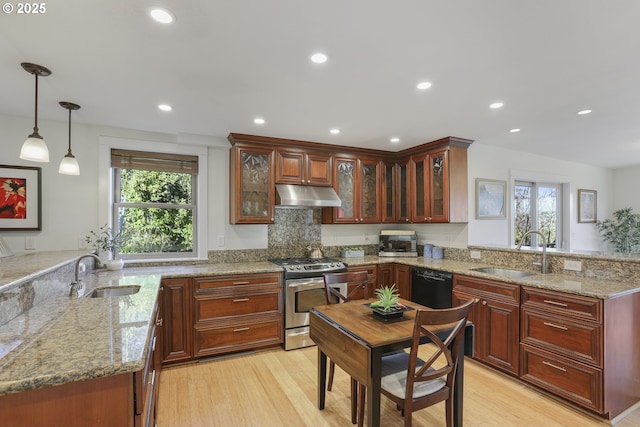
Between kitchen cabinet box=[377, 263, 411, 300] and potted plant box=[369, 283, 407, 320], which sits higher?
potted plant box=[369, 283, 407, 320]

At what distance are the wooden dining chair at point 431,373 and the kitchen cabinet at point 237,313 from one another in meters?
1.79

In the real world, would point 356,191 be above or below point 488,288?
above

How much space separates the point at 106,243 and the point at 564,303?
431 cm

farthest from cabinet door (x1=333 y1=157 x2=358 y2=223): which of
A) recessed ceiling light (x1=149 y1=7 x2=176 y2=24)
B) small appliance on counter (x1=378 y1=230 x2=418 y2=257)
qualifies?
recessed ceiling light (x1=149 y1=7 x2=176 y2=24)

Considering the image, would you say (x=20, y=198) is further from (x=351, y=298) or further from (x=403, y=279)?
(x=403, y=279)

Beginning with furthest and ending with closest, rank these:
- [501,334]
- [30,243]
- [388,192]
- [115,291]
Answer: [388,192] < [30,243] < [501,334] < [115,291]

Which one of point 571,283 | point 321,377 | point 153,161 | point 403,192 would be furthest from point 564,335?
point 153,161

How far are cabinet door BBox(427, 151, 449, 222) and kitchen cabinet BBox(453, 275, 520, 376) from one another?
1.00 m

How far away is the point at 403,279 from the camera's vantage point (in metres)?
4.04

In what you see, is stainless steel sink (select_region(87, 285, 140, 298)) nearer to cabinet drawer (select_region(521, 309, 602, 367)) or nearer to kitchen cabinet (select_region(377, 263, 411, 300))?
kitchen cabinet (select_region(377, 263, 411, 300))

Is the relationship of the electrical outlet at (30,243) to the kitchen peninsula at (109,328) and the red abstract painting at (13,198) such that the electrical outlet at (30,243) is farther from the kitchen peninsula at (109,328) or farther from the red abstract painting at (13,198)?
the kitchen peninsula at (109,328)

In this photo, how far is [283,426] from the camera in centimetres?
221

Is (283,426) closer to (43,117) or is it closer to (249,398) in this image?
(249,398)

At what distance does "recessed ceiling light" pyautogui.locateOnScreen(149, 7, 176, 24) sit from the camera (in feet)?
4.98
